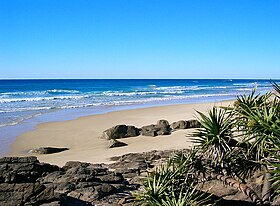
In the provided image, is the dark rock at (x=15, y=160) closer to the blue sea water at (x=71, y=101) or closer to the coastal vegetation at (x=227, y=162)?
the coastal vegetation at (x=227, y=162)

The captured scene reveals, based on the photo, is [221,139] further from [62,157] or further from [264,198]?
[62,157]

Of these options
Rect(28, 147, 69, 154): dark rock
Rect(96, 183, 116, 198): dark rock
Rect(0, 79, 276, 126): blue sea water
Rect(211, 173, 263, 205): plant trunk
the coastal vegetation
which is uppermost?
the coastal vegetation

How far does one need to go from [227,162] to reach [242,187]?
0.56 meters

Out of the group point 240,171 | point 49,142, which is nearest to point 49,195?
point 240,171

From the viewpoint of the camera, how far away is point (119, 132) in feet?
57.6

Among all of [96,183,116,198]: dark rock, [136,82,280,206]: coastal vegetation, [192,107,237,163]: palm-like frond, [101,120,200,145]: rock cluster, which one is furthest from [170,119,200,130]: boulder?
[192,107,237,163]: palm-like frond

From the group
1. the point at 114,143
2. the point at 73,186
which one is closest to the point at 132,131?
the point at 114,143

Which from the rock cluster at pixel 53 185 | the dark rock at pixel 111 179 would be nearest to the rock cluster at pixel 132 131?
the rock cluster at pixel 53 185

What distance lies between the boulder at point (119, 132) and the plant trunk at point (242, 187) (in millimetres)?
10421

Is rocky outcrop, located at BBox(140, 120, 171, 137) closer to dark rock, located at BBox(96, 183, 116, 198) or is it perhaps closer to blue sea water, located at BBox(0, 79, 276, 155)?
blue sea water, located at BBox(0, 79, 276, 155)

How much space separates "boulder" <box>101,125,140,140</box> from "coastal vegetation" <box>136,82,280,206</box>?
987 cm

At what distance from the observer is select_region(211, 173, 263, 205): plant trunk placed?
6851 mm

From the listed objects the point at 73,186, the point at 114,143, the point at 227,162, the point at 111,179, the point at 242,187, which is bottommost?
the point at 114,143

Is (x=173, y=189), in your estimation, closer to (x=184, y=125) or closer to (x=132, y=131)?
(x=132, y=131)
